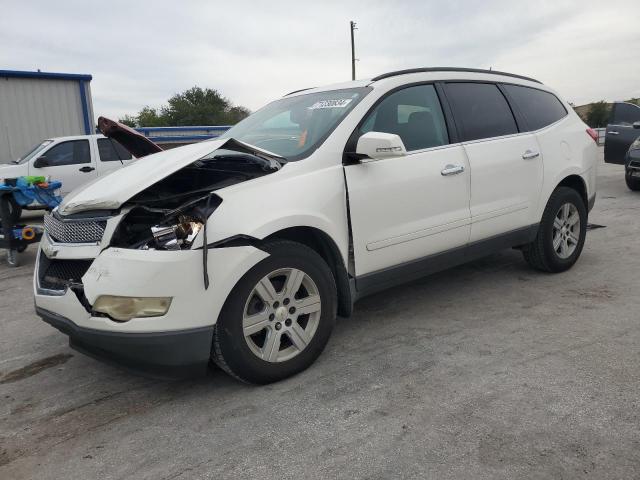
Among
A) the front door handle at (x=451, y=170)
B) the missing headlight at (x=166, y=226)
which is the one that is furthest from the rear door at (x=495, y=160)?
the missing headlight at (x=166, y=226)

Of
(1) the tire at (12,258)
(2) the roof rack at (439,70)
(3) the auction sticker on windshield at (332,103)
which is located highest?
(2) the roof rack at (439,70)

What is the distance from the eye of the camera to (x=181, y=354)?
257cm

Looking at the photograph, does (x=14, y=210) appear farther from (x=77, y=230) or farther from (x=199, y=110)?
(x=199, y=110)

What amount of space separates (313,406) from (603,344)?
1.89 meters

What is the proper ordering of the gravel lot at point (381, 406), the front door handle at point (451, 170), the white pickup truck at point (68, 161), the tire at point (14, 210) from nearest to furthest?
the gravel lot at point (381, 406)
the front door handle at point (451, 170)
the tire at point (14, 210)
the white pickup truck at point (68, 161)

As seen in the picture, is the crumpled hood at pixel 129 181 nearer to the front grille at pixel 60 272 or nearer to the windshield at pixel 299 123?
the front grille at pixel 60 272

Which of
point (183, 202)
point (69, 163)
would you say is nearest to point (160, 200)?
point (183, 202)

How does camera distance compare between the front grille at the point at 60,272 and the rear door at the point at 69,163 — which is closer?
the front grille at the point at 60,272

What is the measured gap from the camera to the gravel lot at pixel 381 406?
2197mm

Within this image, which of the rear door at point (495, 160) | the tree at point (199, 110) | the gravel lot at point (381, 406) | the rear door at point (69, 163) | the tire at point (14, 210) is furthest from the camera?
the tree at point (199, 110)

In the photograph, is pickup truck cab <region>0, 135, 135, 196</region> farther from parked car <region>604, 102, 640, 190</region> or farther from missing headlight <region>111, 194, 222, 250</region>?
parked car <region>604, 102, 640, 190</region>

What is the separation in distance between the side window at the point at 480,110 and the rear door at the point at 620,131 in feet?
25.4

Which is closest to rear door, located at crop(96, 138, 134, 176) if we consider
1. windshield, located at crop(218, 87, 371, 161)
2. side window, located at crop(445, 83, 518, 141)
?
windshield, located at crop(218, 87, 371, 161)

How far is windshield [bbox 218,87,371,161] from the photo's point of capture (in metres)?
3.26
